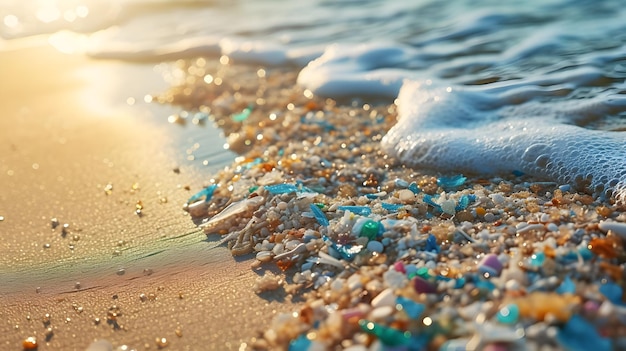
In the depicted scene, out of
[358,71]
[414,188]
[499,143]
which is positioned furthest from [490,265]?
[358,71]

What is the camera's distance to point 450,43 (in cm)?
462

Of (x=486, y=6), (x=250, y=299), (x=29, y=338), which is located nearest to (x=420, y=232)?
(x=250, y=299)

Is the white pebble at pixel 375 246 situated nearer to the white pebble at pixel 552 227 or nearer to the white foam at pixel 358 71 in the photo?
the white pebble at pixel 552 227

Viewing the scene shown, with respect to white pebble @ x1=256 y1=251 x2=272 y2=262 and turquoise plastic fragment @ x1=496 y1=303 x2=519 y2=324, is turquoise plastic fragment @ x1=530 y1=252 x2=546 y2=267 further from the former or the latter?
white pebble @ x1=256 y1=251 x2=272 y2=262

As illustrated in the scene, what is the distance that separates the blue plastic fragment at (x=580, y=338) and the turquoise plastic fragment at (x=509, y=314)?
11 cm

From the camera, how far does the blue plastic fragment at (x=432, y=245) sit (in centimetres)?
207

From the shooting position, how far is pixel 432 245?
6.82ft

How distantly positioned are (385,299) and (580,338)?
0.52 meters

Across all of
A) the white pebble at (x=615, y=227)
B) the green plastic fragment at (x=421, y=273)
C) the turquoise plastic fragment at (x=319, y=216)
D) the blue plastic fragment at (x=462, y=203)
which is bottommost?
the white pebble at (x=615, y=227)

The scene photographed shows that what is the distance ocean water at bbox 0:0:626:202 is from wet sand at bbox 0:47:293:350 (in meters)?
1.14

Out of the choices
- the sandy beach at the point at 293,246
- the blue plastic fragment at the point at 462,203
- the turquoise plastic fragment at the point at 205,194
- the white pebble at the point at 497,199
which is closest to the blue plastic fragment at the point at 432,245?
the sandy beach at the point at 293,246

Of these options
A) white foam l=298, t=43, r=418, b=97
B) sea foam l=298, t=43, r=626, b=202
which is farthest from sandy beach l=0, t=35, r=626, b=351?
white foam l=298, t=43, r=418, b=97

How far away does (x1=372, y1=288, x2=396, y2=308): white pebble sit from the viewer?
1758 mm

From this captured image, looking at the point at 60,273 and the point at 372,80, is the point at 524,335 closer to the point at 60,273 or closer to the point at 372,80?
the point at 60,273
